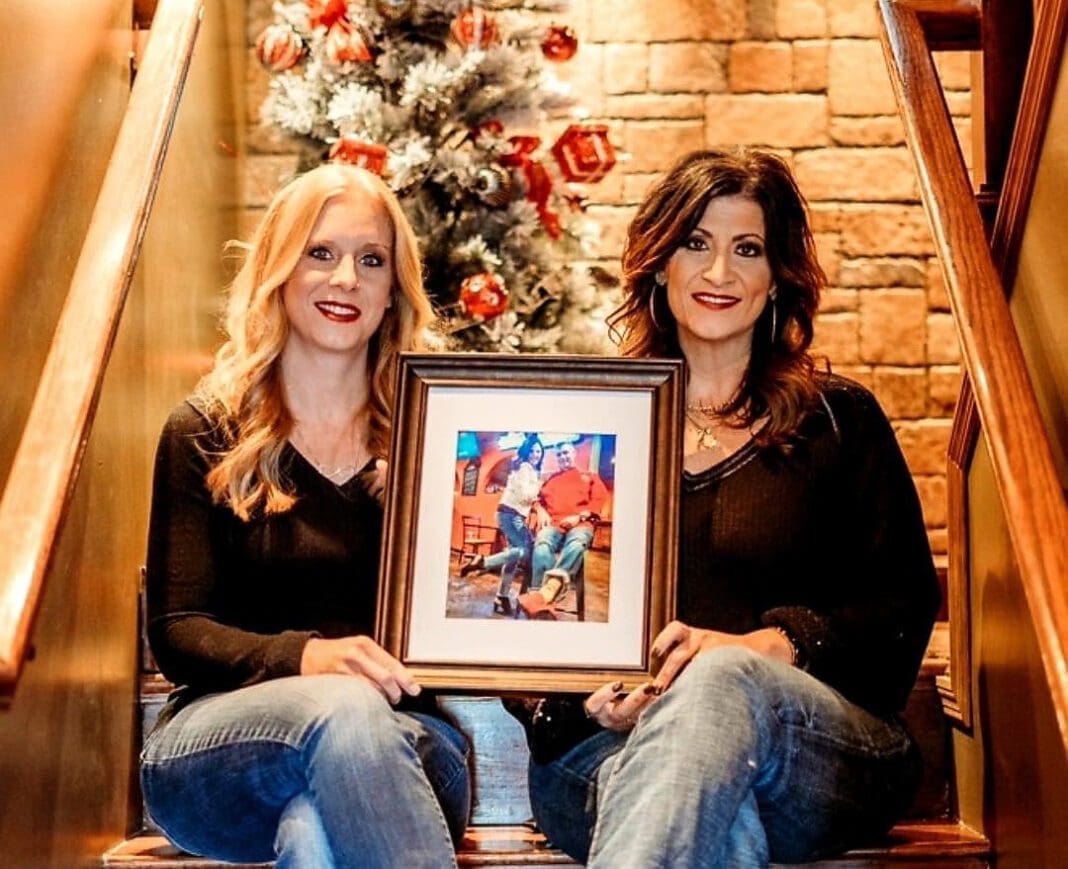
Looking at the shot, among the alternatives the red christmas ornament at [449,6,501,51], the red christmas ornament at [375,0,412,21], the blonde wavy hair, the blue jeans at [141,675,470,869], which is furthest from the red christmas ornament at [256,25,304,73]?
the blue jeans at [141,675,470,869]

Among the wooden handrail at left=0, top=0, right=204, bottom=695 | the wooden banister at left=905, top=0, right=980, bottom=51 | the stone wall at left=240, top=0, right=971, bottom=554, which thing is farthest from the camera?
the stone wall at left=240, top=0, right=971, bottom=554

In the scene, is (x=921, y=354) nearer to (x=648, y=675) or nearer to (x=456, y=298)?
(x=456, y=298)

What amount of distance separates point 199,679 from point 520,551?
436 mm

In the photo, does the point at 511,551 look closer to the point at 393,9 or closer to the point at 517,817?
the point at 517,817

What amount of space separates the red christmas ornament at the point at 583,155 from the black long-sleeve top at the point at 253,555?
5.91 feet

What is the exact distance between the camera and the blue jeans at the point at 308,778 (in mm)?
1670

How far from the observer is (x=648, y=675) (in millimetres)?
1885

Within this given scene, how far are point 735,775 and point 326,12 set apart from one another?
2502mm

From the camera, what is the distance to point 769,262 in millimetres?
2215

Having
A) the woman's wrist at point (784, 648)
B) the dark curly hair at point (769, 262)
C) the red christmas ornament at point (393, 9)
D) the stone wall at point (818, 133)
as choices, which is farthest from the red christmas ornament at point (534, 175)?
the woman's wrist at point (784, 648)

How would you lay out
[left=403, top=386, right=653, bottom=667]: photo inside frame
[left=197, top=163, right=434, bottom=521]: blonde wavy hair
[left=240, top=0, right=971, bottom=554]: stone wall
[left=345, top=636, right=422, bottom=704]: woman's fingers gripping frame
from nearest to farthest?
1. [left=345, top=636, right=422, bottom=704]: woman's fingers gripping frame
2. [left=403, top=386, right=653, bottom=667]: photo inside frame
3. [left=197, top=163, right=434, bottom=521]: blonde wavy hair
4. [left=240, top=0, right=971, bottom=554]: stone wall

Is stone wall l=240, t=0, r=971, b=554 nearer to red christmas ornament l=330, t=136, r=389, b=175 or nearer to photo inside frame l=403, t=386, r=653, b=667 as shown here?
red christmas ornament l=330, t=136, r=389, b=175

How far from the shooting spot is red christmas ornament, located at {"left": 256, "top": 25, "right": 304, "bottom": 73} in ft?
12.1

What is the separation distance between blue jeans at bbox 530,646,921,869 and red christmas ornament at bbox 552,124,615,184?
6.75ft
